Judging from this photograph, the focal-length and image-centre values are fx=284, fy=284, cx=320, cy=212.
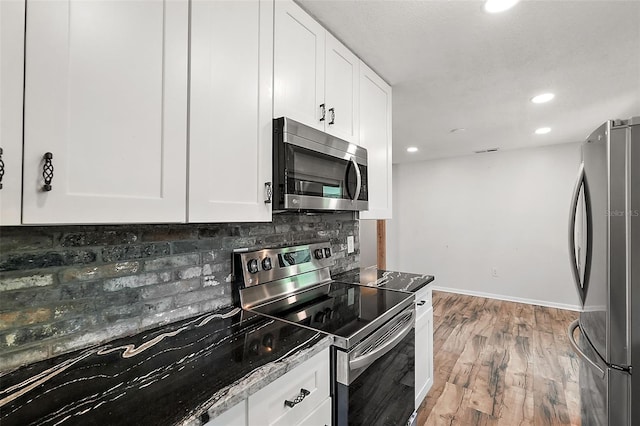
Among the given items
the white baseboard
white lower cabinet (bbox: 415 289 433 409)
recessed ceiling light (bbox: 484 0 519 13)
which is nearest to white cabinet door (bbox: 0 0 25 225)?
recessed ceiling light (bbox: 484 0 519 13)

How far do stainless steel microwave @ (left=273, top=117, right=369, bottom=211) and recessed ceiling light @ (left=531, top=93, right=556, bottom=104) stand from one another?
1833mm

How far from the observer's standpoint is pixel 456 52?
1799 millimetres

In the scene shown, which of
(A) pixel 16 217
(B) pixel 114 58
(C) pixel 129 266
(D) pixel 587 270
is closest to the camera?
(A) pixel 16 217

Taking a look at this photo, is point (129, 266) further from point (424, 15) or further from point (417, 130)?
point (417, 130)

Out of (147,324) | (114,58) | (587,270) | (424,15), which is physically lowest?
(147,324)

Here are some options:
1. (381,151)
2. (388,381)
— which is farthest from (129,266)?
(381,151)

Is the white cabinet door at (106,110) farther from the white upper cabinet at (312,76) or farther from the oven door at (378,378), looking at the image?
the oven door at (378,378)

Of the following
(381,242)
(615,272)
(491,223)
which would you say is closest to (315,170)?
(615,272)

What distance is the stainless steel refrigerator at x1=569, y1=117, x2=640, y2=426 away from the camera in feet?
4.00

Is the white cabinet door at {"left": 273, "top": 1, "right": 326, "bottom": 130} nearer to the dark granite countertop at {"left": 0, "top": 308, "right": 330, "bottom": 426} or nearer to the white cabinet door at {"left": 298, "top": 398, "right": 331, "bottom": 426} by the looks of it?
the dark granite countertop at {"left": 0, "top": 308, "right": 330, "bottom": 426}

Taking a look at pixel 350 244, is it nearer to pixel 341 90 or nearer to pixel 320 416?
pixel 341 90

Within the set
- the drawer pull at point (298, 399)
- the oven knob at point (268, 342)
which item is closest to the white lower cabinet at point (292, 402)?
the drawer pull at point (298, 399)

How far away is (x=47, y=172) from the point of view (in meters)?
0.68

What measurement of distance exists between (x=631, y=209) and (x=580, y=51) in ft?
3.85
